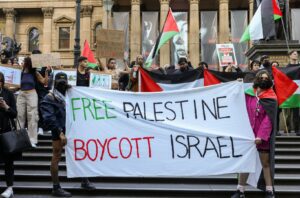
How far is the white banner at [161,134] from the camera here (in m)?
6.72

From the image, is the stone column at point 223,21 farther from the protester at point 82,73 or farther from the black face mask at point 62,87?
the black face mask at point 62,87

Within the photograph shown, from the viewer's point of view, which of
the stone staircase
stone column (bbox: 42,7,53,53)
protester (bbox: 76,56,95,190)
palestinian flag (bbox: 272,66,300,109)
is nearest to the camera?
the stone staircase

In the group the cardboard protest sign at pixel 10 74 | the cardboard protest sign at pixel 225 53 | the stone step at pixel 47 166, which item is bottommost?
the stone step at pixel 47 166

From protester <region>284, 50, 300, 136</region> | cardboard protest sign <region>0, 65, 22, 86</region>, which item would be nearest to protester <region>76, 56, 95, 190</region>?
cardboard protest sign <region>0, 65, 22, 86</region>

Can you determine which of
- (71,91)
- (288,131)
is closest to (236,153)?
(71,91)

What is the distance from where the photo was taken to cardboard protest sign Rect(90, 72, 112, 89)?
11.0m

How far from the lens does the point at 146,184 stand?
26.2 ft

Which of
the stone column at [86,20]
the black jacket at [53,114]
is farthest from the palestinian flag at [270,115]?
the stone column at [86,20]

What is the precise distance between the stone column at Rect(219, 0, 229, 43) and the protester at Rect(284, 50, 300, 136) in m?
30.8

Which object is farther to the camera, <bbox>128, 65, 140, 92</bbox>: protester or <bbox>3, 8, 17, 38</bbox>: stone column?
<bbox>3, 8, 17, 38</bbox>: stone column

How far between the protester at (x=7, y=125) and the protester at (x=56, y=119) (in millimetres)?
530

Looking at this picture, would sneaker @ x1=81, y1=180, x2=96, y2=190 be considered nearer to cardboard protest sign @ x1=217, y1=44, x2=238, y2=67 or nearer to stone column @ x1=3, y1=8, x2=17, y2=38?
cardboard protest sign @ x1=217, y1=44, x2=238, y2=67

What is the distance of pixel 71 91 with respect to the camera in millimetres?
7172

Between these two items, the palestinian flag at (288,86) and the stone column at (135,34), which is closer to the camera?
the palestinian flag at (288,86)
